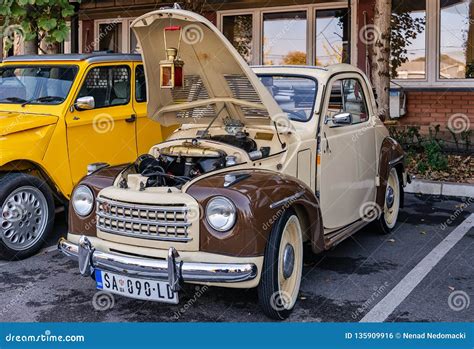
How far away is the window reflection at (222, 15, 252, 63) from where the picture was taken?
1276cm

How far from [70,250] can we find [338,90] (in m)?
2.69

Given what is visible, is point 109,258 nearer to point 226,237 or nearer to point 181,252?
point 181,252

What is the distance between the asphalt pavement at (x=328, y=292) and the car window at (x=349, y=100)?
1289 millimetres

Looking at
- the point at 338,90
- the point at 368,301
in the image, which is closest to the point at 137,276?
the point at 368,301

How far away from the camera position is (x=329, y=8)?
468 inches

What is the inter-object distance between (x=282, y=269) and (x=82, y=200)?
4.95ft

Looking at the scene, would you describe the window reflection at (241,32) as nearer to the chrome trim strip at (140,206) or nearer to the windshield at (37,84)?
the windshield at (37,84)
